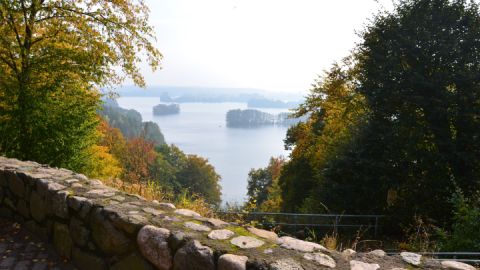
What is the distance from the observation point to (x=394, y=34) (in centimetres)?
1273

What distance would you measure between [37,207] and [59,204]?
1.91ft

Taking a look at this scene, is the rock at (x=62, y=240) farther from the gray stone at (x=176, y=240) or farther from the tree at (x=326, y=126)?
the tree at (x=326, y=126)

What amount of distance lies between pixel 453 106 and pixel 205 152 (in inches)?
5484

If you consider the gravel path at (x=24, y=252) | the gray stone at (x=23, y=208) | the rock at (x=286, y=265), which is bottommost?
the gravel path at (x=24, y=252)

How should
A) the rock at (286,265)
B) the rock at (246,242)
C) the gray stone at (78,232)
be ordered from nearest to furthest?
the rock at (286,265), the rock at (246,242), the gray stone at (78,232)

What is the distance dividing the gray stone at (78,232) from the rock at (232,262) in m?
1.67

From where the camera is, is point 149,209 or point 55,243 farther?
point 55,243

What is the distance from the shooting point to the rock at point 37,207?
4.11 metres

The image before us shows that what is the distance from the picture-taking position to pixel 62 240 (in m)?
3.84

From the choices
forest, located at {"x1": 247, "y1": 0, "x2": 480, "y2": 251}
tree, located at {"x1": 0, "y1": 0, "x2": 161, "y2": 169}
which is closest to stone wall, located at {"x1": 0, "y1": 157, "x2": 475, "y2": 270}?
tree, located at {"x1": 0, "y1": 0, "x2": 161, "y2": 169}

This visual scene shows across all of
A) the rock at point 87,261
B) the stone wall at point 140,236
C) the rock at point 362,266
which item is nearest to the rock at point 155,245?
the stone wall at point 140,236

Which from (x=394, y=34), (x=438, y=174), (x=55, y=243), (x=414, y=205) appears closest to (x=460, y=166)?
(x=438, y=174)

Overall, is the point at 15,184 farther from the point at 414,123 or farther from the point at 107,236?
the point at 414,123

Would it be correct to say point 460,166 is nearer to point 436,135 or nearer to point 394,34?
point 436,135
